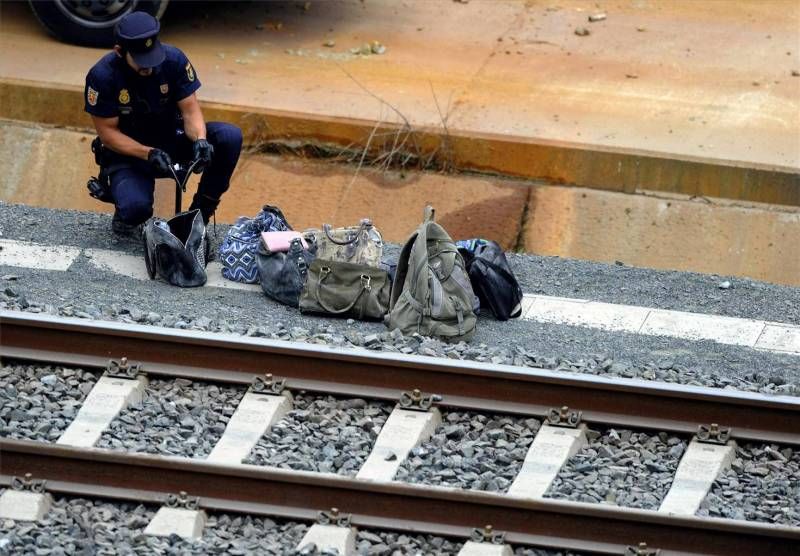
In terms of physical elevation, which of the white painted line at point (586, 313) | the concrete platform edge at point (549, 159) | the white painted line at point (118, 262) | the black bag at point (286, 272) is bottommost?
the concrete platform edge at point (549, 159)

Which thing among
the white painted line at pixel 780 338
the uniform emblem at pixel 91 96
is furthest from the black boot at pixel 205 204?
the white painted line at pixel 780 338

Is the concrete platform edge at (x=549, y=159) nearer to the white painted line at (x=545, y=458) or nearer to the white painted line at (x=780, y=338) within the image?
the white painted line at (x=780, y=338)

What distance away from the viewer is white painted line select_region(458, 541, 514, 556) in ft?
16.4

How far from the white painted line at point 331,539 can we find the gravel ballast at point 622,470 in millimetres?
802

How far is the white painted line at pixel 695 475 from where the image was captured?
530 cm

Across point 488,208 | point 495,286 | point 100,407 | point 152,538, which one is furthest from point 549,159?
point 152,538

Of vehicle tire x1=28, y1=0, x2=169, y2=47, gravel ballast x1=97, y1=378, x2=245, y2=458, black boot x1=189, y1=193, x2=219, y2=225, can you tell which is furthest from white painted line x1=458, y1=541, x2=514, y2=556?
vehicle tire x1=28, y1=0, x2=169, y2=47

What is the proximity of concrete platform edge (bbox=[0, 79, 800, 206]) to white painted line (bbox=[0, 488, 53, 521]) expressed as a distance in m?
4.61

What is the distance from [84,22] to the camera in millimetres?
10344

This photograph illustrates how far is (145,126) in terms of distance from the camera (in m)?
7.65

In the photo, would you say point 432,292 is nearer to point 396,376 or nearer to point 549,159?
point 396,376

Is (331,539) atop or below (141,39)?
below

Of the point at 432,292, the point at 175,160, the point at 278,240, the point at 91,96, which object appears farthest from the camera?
the point at 175,160

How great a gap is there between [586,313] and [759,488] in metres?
1.90
